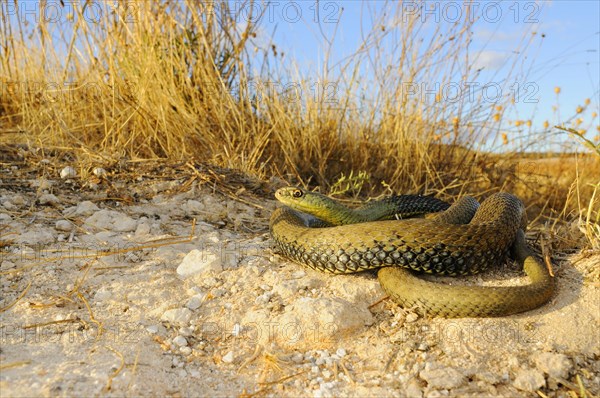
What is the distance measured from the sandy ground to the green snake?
0.11 meters

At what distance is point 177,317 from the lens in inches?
134

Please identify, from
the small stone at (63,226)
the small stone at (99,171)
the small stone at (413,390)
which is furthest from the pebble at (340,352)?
the small stone at (99,171)

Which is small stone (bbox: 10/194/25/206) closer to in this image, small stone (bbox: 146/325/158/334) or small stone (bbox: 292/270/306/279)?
small stone (bbox: 146/325/158/334)

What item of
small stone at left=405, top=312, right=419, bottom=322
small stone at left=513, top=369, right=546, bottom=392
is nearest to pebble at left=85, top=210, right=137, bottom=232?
small stone at left=405, top=312, right=419, bottom=322

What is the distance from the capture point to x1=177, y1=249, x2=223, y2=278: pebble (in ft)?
13.0

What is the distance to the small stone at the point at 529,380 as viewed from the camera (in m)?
2.78

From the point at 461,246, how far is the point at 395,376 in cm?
118

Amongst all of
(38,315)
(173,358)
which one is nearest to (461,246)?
(173,358)

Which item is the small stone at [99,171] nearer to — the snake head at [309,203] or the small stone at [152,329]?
the snake head at [309,203]

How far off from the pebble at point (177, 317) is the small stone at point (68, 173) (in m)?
2.97

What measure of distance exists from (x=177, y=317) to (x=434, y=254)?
1.80m

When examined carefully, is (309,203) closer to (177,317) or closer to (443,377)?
(177,317)

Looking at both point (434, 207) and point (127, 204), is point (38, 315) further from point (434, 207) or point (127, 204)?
point (434, 207)

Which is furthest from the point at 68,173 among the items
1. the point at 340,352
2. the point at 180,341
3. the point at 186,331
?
the point at 340,352
